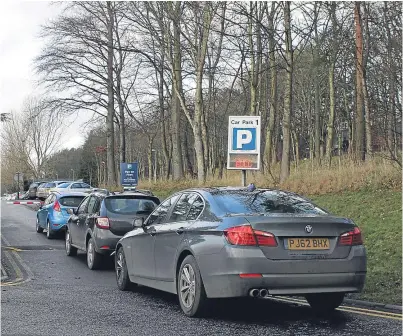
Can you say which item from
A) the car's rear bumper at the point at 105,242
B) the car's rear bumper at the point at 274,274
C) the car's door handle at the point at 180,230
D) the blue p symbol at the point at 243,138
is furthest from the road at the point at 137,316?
the blue p symbol at the point at 243,138

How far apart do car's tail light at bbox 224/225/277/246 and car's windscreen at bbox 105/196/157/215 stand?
18.9 feet

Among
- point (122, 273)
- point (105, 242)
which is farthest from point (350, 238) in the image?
point (105, 242)

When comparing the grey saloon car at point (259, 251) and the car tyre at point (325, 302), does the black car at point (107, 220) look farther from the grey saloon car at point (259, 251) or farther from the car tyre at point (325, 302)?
the car tyre at point (325, 302)

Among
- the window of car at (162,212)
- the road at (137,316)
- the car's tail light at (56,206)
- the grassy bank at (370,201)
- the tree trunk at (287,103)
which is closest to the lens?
the road at (137,316)

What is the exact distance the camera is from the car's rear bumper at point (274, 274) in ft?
21.5

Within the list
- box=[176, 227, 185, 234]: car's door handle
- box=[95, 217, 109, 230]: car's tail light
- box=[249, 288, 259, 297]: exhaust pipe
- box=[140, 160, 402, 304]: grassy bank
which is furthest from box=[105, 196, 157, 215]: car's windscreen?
box=[249, 288, 259, 297]: exhaust pipe

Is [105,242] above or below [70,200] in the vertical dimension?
below

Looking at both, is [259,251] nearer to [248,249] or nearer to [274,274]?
[248,249]

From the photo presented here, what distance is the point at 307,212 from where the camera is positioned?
737 cm

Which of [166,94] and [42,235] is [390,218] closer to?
[42,235]

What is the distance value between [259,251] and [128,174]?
19.7m

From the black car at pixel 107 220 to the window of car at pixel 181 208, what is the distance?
3357 millimetres

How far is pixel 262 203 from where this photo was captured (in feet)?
24.2

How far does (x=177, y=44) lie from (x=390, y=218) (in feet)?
57.2
